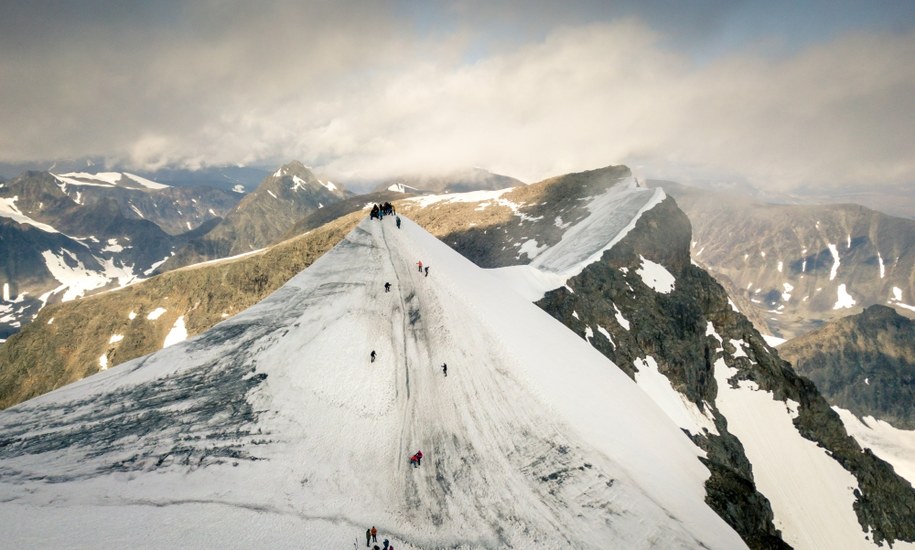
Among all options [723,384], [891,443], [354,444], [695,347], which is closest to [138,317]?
[354,444]

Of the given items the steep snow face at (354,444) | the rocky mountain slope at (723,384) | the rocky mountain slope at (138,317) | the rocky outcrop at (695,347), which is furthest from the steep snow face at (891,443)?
the rocky mountain slope at (138,317)

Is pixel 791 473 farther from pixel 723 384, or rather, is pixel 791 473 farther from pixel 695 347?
pixel 695 347

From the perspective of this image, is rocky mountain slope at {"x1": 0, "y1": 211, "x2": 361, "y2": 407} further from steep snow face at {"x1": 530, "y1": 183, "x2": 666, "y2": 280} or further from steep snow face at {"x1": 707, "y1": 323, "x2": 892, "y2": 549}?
steep snow face at {"x1": 707, "y1": 323, "x2": 892, "y2": 549}

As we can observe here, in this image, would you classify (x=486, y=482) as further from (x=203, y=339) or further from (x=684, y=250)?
(x=684, y=250)

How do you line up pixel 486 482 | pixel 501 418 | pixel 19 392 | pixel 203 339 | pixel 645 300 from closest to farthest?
pixel 486 482 → pixel 501 418 → pixel 203 339 → pixel 645 300 → pixel 19 392

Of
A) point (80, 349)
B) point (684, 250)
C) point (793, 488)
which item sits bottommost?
point (793, 488)

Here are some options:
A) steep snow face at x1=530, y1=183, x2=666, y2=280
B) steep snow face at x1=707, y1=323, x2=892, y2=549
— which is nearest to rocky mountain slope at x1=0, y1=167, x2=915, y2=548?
steep snow face at x1=707, y1=323, x2=892, y2=549

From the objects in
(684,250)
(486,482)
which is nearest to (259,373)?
(486,482)
